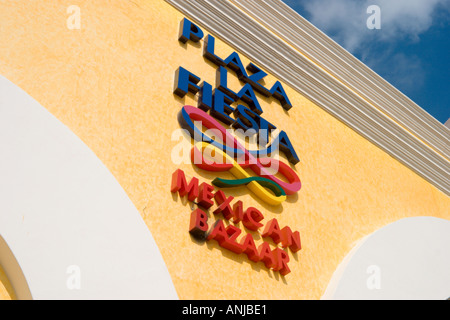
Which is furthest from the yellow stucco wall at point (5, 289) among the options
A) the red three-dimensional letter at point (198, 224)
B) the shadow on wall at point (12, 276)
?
the red three-dimensional letter at point (198, 224)

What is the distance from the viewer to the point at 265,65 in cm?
671

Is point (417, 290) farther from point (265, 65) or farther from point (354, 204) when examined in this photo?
point (265, 65)

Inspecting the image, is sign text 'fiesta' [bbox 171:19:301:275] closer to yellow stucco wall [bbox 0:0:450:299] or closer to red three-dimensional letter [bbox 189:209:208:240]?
red three-dimensional letter [bbox 189:209:208:240]

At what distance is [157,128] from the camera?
4973 millimetres

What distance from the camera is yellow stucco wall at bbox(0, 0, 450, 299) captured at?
4.43 metres

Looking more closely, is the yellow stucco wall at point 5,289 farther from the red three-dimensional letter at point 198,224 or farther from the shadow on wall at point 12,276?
the red three-dimensional letter at point 198,224

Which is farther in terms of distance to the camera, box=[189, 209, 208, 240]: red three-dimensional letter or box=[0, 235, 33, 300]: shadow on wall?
box=[189, 209, 208, 240]: red three-dimensional letter

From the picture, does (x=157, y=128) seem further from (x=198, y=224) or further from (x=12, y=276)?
(x=12, y=276)

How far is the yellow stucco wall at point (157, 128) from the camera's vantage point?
14.5 ft

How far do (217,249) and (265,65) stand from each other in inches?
114

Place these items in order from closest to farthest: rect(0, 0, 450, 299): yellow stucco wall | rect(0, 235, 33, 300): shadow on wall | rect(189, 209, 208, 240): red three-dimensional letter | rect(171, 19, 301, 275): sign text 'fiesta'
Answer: rect(0, 235, 33, 300): shadow on wall, rect(0, 0, 450, 299): yellow stucco wall, rect(189, 209, 208, 240): red three-dimensional letter, rect(171, 19, 301, 275): sign text 'fiesta'

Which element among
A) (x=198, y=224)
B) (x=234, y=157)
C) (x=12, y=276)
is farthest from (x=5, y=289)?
(x=234, y=157)

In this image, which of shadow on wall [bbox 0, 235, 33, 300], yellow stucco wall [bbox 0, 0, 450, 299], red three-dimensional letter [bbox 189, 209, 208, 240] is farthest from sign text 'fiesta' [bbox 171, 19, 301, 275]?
shadow on wall [bbox 0, 235, 33, 300]
